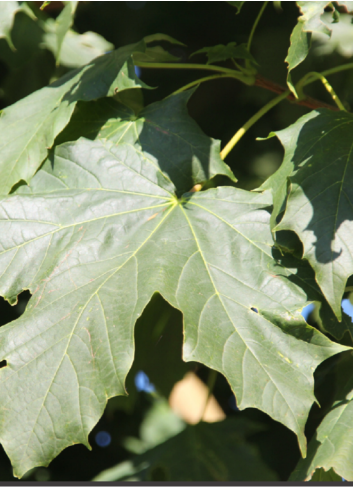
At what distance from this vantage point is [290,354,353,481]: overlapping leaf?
75 centimetres

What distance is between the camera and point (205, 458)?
3.78ft

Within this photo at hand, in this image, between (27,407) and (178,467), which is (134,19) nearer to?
(27,407)

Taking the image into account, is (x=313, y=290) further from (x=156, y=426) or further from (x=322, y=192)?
(x=156, y=426)

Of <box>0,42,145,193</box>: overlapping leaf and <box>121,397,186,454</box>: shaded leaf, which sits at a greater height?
<box>0,42,145,193</box>: overlapping leaf

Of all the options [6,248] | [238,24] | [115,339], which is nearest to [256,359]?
[115,339]

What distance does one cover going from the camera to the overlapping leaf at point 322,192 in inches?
28.0

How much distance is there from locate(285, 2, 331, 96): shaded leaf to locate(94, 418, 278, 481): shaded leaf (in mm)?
943

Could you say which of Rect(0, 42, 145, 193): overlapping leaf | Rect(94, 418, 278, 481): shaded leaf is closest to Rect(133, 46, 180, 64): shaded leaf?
Rect(0, 42, 145, 193): overlapping leaf

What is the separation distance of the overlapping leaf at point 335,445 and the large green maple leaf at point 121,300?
0.41ft

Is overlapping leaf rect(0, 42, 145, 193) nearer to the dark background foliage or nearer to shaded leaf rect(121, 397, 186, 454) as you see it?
the dark background foliage

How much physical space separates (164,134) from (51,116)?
0.25 meters

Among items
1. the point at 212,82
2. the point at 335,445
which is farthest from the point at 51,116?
the point at 335,445

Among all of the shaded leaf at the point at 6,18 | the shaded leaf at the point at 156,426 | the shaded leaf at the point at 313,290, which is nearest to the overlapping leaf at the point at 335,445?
the shaded leaf at the point at 313,290

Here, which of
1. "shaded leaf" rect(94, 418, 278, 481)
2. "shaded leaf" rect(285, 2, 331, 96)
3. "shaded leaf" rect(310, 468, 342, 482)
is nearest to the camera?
"shaded leaf" rect(285, 2, 331, 96)
